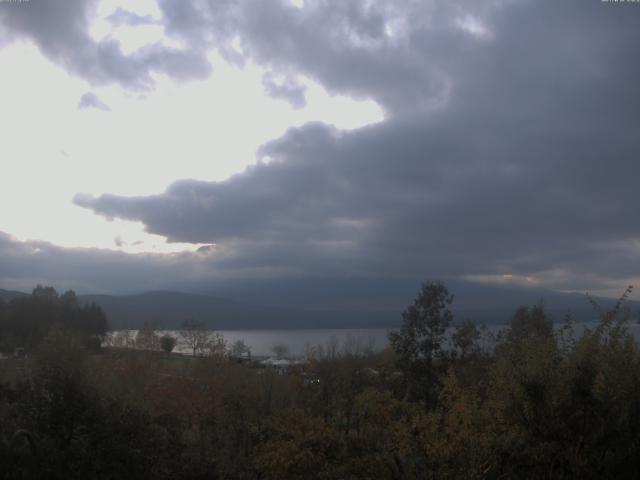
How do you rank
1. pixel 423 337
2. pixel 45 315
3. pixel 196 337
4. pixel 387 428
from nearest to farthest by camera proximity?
1. pixel 387 428
2. pixel 423 337
3. pixel 196 337
4. pixel 45 315

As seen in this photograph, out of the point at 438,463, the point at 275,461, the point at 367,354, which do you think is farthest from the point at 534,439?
the point at 367,354

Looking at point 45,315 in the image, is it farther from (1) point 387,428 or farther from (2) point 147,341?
(1) point 387,428

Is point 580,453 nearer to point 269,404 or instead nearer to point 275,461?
point 275,461

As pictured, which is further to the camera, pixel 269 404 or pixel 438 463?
pixel 269 404

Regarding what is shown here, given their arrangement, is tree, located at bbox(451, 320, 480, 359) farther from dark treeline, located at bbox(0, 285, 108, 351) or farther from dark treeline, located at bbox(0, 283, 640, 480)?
dark treeline, located at bbox(0, 285, 108, 351)

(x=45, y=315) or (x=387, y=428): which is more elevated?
(x=45, y=315)

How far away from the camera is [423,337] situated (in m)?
24.7

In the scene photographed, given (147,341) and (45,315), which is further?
(45,315)

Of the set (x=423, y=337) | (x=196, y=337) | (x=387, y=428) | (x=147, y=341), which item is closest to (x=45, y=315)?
(x=147, y=341)

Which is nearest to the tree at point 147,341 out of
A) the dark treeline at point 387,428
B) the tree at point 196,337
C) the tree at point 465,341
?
the tree at point 196,337

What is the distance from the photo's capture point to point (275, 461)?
10.1 m

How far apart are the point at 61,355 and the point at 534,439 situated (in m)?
6.75

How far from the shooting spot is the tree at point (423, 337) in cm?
2453

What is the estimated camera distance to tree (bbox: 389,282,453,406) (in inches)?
966
